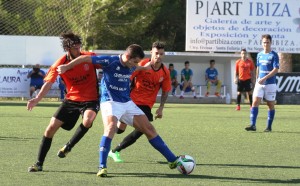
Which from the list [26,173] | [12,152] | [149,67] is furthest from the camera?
[12,152]

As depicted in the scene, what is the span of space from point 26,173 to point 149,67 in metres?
2.19

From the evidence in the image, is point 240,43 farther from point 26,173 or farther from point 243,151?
point 26,173

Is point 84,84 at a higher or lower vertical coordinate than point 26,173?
higher

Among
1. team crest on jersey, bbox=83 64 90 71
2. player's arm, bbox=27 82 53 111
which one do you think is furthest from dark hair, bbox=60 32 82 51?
player's arm, bbox=27 82 53 111

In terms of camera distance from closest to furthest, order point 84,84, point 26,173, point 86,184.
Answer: point 86,184, point 26,173, point 84,84

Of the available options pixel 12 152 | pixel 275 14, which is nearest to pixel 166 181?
pixel 12 152

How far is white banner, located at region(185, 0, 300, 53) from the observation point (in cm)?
3166

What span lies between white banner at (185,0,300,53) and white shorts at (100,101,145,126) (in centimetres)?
2331

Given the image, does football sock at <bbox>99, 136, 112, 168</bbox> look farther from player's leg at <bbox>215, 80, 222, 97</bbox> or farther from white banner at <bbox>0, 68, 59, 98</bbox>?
player's leg at <bbox>215, 80, 222, 97</bbox>

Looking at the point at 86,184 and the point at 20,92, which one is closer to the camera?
the point at 86,184

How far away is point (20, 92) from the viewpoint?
30.1 m

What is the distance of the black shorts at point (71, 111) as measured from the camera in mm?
8711

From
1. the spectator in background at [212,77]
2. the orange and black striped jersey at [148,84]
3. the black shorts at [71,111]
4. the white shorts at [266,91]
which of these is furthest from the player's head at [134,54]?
the spectator in background at [212,77]

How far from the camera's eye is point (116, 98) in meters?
8.38
